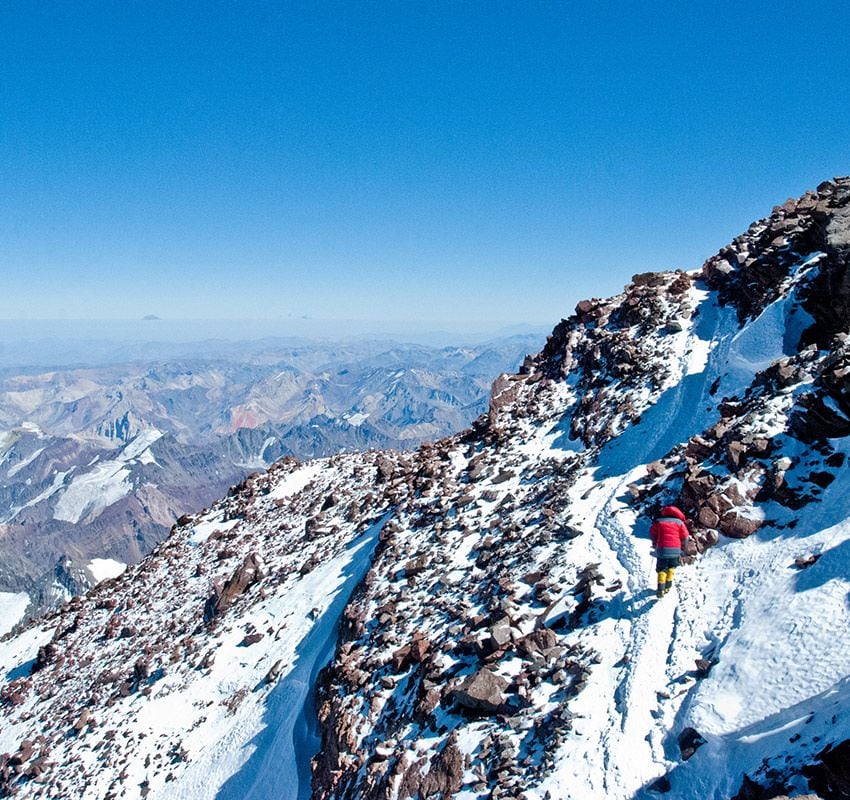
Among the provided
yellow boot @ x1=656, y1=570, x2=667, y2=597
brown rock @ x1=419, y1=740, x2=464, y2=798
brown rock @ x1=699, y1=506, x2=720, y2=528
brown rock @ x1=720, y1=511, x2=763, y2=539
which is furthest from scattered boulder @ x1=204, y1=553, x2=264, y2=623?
brown rock @ x1=720, y1=511, x2=763, y2=539

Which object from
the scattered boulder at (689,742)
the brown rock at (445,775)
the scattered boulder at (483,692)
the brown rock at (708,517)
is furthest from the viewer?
the brown rock at (708,517)

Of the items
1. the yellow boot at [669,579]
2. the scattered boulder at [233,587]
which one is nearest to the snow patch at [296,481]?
the scattered boulder at [233,587]


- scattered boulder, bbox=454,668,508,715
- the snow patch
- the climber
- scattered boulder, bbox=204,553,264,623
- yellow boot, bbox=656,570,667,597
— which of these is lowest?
scattered boulder, bbox=204,553,264,623

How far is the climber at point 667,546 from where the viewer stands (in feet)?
42.6

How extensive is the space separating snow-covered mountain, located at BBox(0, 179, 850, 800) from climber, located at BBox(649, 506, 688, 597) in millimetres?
535

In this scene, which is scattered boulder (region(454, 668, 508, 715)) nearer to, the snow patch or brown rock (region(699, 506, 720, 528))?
brown rock (region(699, 506, 720, 528))

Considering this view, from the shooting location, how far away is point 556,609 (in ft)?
48.4

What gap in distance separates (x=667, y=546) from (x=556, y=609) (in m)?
3.61

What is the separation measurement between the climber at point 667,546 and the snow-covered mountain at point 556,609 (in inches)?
21.1

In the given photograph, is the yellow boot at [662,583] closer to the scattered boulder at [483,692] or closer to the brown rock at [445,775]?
the scattered boulder at [483,692]

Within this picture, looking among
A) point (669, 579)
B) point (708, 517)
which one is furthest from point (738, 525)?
point (669, 579)

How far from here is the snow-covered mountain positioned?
408 inches

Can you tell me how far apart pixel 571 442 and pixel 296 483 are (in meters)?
25.4

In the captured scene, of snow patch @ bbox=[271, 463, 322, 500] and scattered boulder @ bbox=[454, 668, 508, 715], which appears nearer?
scattered boulder @ bbox=[454, 668, 508, 715]
